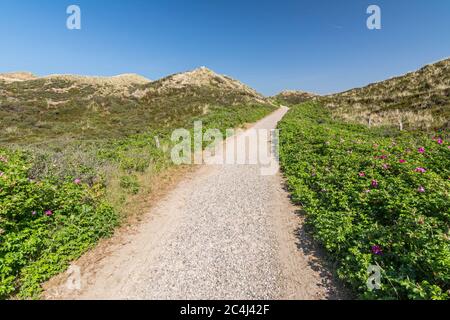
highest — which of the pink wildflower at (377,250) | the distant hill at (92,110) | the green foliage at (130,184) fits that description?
the distant hill at (92,110)

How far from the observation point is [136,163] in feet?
31.7

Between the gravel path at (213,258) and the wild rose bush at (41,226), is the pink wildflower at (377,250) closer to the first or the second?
the gravel path at (213,258)

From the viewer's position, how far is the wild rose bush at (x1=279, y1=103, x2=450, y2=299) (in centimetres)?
356

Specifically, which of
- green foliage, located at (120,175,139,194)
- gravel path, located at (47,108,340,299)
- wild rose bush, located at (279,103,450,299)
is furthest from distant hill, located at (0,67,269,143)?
wild rose bush, located at (279,103,450,299)

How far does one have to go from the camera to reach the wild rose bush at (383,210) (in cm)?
356

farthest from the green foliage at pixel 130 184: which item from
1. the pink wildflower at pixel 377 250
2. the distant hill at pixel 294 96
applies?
the distant hill at pixel 294 96

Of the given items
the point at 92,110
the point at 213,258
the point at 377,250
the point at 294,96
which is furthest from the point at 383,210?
the point at 294,96

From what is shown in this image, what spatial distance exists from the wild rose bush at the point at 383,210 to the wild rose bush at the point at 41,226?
5.31 m

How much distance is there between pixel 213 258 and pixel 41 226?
377cm

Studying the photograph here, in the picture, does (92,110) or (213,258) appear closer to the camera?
(213,258)

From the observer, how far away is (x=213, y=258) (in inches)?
189

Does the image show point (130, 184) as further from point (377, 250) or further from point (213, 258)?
point (377, 250)
